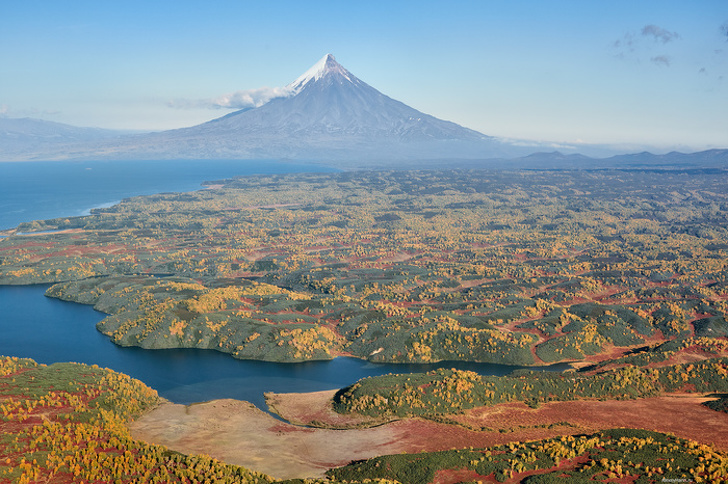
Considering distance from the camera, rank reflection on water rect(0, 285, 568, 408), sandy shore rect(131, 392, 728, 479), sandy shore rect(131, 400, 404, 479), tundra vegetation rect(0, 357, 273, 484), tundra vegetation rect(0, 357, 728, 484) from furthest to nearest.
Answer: reflection on water rect(0, 285, 568, 408)
sandy shore rect(131, 392, 728, 479)
sandy shore rect(131, 400, 404, 479)
tundra vegetation rect(0, 357, 273, 484)
tundra vegetation rect(0, 357, 728, 484)

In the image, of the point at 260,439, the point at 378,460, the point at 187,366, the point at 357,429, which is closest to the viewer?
the point at 378,460

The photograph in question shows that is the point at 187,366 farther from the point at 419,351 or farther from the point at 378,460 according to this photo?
the point at 378,460

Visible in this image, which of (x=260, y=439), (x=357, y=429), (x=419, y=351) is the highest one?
(x=419, y=351)

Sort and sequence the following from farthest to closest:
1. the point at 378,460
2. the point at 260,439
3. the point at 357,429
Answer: the point at 357,429
the point at 260,439
the point at 378,460

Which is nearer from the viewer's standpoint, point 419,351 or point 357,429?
point 357,429

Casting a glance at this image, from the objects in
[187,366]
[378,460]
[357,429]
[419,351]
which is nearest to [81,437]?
[357,429]

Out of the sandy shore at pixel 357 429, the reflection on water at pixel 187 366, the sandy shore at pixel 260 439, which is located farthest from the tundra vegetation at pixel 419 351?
the sandy shore at pixel 260 439

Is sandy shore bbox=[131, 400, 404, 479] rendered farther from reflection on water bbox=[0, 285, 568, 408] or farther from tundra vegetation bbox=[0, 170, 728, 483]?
reflection on water bbox=[0, 285, 568, 408]

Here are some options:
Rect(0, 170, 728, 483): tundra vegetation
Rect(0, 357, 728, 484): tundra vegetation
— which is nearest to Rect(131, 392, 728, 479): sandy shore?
Rect(0, 170, 728, 483): tundra vegetation

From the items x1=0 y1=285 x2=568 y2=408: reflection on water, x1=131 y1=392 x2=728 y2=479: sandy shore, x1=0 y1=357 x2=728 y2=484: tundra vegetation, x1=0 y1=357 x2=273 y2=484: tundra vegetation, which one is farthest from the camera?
x1=0 y1=285 x2=568 y2=408: reflection on water
